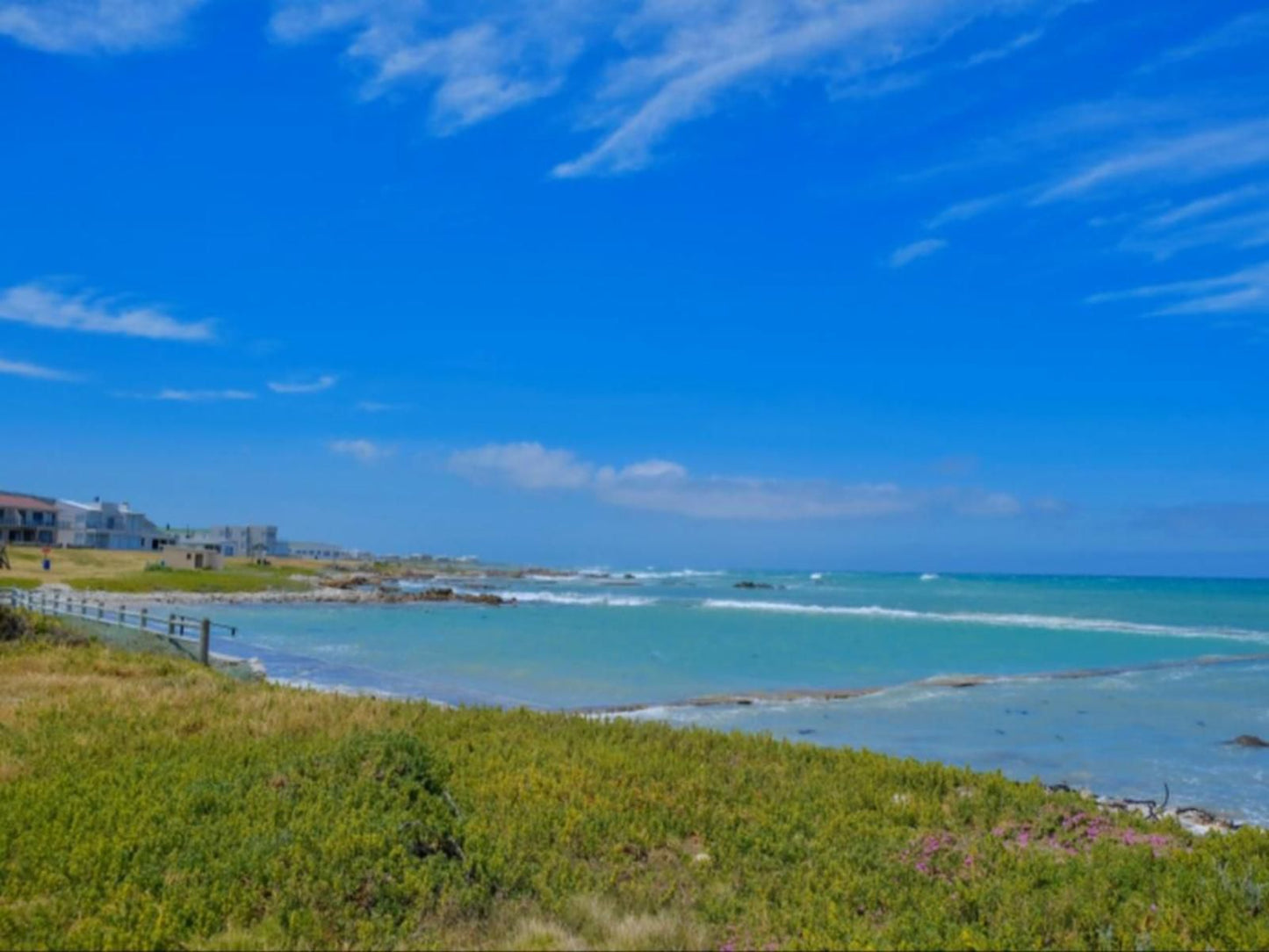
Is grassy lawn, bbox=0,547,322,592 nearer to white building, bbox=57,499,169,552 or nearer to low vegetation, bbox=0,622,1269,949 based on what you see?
white building, bbox=57,499,169,552

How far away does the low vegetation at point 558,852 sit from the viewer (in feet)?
23.2

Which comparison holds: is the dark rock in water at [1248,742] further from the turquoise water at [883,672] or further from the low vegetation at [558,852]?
the low vegetation at [558,852]

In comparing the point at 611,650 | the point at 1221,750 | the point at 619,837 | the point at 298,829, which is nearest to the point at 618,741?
the point at 619,837

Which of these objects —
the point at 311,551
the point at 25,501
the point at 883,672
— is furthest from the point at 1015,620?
the point at 311,551

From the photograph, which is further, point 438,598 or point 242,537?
point 242,537

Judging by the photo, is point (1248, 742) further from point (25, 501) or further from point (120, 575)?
point (25, 501)

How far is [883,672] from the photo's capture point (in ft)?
119

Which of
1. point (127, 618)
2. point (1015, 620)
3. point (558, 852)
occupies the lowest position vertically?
point (1015, 620)

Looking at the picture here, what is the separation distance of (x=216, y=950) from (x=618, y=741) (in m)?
9.31

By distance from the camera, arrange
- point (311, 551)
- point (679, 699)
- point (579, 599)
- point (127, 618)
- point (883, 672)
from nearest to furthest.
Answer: point (679, 699) → point (127, 618) → point (883, 672) → point (579, 599) → point (311, 551)

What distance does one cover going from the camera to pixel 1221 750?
21.4 meters

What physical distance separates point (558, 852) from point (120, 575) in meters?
75.5

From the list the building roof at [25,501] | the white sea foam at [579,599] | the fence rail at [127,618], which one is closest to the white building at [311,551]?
the building roof at [25,501]

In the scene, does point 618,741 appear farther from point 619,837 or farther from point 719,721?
point 719,721
